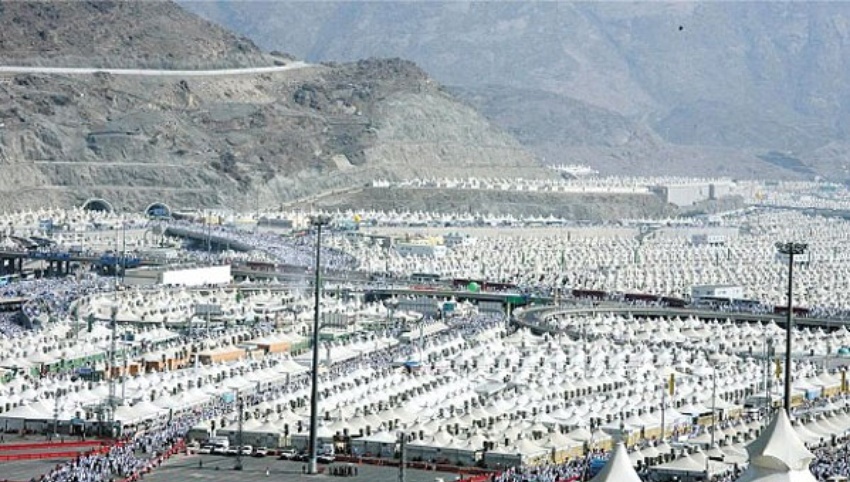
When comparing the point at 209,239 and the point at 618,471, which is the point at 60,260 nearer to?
the point at 209,239

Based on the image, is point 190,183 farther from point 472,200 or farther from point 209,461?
point 209,461

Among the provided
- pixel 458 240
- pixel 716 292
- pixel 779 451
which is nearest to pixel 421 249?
pixel 458 240

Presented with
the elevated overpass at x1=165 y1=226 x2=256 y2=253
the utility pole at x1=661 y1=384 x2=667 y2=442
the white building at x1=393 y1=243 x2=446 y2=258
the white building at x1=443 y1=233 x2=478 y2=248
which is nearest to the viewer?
the utility pole at x1=661 y1=384 x2=667 y2=442

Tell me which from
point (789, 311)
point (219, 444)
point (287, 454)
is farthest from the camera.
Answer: point (219, 444)

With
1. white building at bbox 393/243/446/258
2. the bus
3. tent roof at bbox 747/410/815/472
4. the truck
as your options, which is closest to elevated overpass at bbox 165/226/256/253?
white building at bbox 393/243/446/258

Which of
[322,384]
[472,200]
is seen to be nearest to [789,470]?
[322,384]

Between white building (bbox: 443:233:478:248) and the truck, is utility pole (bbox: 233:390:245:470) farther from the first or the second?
white building (bbox: 443:233:478:248)

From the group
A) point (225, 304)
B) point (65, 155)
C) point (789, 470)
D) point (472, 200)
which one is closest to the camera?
point (789, 470)

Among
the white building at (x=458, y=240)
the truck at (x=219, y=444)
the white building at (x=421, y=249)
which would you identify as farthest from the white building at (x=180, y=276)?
the truck at (x=219, y=444)

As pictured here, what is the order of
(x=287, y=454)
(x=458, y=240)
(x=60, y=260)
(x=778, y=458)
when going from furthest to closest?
(x=458, y=240) < (x=60, y=260) < (x=287, y=454) < (x=778, y=458)
